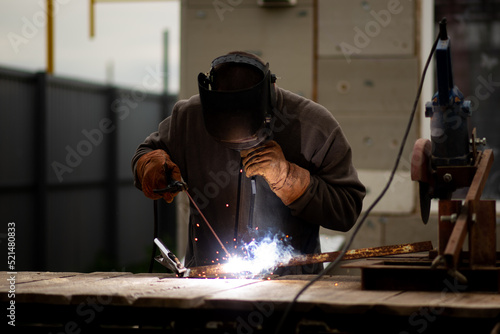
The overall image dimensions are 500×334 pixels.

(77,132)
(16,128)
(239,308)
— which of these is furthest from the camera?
(77,132)

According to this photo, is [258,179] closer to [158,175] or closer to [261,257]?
[261,257]

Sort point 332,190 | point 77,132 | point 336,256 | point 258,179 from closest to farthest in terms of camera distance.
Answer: point 336,256 < point 332,190 < point 258,179 < point 77,132

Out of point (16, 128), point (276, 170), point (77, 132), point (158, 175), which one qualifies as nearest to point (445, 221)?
point (276, 170)

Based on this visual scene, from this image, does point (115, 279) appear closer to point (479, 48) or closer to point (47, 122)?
point (479, 48)

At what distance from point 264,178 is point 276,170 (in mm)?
272

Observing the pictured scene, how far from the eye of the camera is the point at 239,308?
1793 millimetres

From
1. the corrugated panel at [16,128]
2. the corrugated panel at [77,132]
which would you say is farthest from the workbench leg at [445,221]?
the corrugated panel at [77,132]

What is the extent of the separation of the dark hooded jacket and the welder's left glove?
172 mm

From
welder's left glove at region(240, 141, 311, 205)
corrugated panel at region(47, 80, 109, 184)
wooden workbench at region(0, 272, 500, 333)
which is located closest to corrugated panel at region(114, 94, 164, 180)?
corrugated panel at region(47, 80, 109, 184)

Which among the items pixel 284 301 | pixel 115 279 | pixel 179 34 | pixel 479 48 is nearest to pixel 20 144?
pixel 179 34

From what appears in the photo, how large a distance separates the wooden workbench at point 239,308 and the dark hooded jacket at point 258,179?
1.93 ft

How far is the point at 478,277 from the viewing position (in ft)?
6.43

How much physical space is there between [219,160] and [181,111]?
0.29 meters

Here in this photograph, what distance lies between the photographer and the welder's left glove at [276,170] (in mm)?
2340
